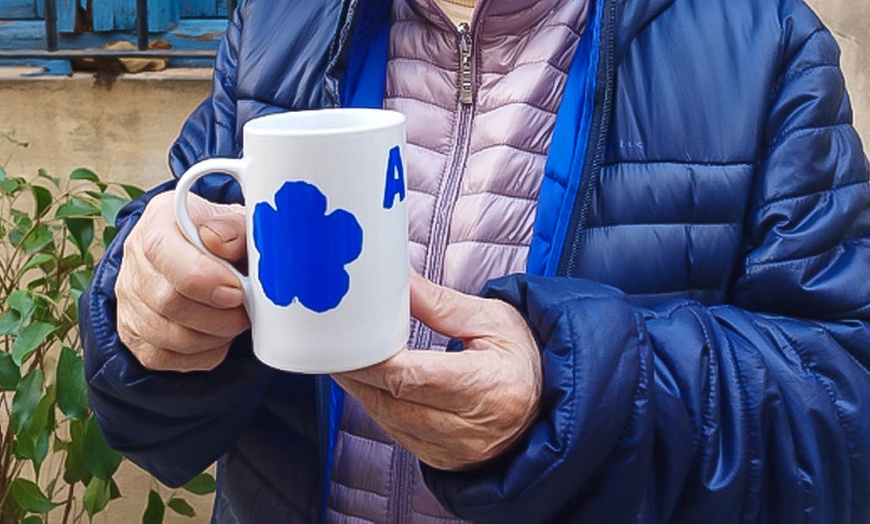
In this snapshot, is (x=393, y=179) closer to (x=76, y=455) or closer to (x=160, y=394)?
(x=160, y=394)

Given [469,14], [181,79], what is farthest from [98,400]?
[181,79]

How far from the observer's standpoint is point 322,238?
633 millimetres

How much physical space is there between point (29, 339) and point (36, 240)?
0.80ft

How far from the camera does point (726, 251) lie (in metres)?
0.97

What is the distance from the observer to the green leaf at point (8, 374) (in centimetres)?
164

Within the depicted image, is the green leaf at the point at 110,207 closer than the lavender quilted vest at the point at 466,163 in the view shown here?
No

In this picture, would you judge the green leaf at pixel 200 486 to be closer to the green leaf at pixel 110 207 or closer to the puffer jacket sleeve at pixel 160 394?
the green leaf at pixel 110 207

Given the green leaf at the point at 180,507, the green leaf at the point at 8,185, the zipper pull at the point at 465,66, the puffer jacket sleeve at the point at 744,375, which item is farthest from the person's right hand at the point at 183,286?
the green leaf at the point at 180,507

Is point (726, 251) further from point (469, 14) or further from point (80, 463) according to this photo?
point (80, 463)

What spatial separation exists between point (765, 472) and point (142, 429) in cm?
55

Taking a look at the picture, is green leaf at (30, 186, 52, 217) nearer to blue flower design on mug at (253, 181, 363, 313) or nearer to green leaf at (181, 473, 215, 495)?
green leaf at (181, 473, 215, 495)

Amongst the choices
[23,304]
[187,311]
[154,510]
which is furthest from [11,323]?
[187,311]

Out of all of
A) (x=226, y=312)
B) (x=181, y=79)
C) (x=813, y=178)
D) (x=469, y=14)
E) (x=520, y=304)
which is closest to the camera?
(x=226, y=312)

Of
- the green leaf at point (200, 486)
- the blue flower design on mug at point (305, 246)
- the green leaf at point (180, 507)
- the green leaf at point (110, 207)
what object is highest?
the blue flower design on mug at point (305, 246)
